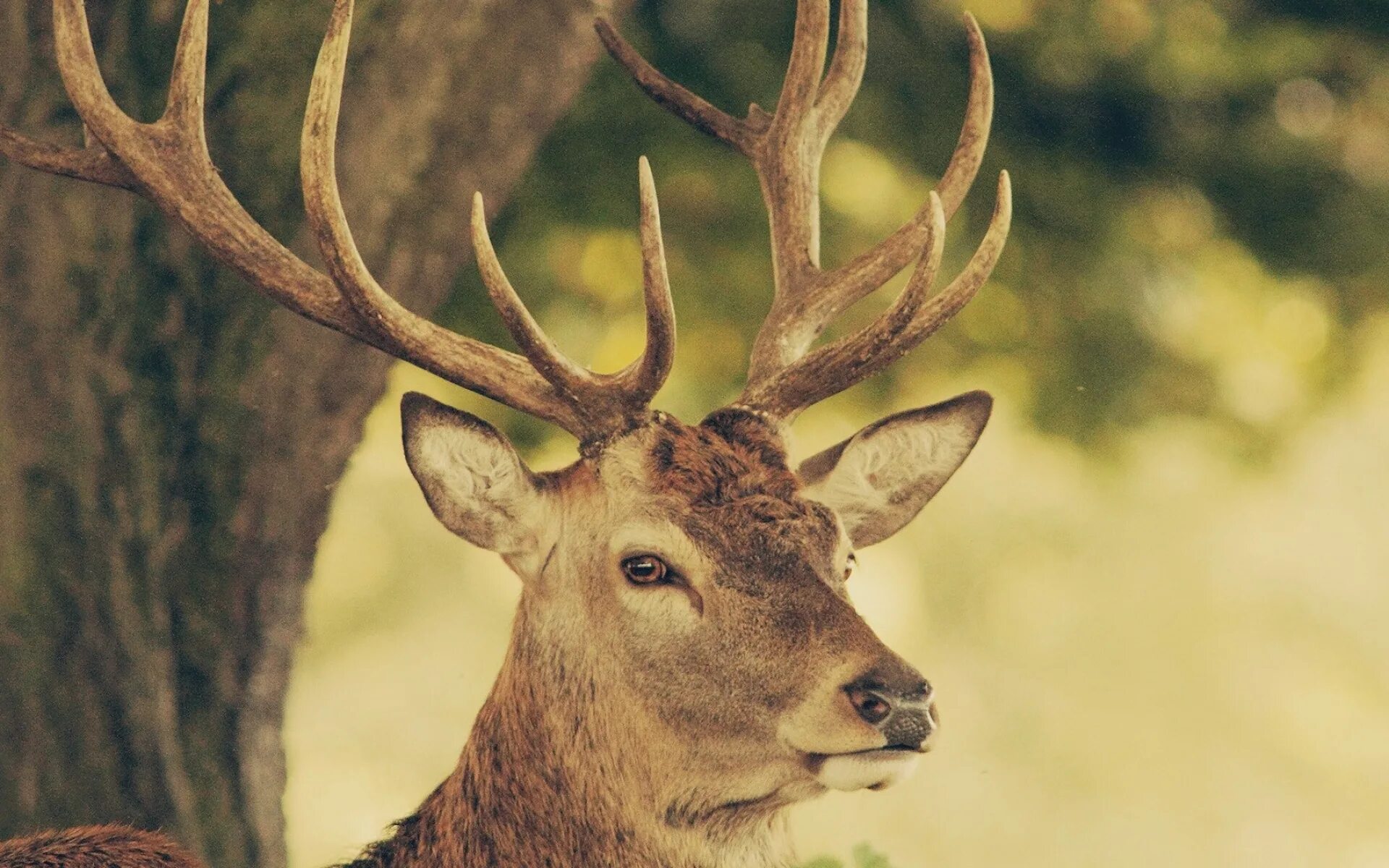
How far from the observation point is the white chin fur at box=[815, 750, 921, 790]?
2.99 metres

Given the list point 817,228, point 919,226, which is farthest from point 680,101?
point 919,226

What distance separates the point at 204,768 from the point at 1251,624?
6.06 m

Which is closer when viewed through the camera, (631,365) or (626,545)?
(626,545)

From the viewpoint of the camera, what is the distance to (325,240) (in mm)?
3318

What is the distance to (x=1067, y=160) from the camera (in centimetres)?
542

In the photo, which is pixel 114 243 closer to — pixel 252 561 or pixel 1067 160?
pixel 252 561

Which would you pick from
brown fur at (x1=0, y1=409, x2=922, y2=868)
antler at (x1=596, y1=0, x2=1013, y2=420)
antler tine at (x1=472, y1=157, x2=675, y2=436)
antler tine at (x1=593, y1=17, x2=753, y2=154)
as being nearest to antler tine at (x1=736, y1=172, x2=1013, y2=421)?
antler at (x1=596, y1=0, x2=1013, y2=420)

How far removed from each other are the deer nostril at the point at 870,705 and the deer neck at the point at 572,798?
39 centimetres

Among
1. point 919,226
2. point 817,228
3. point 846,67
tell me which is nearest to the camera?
point 919,226

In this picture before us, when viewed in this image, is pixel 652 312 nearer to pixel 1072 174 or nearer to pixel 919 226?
pixel 919 226

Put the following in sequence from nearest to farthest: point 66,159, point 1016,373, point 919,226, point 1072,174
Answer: point 66,159 < point 919,226 < point 1072,174 < point 1016,373

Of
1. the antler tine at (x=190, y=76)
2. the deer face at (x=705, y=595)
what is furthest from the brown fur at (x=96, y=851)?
the antler tine at (x=190, y=76)

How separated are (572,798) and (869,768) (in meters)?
0.58

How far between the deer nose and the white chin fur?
0.02 meters
